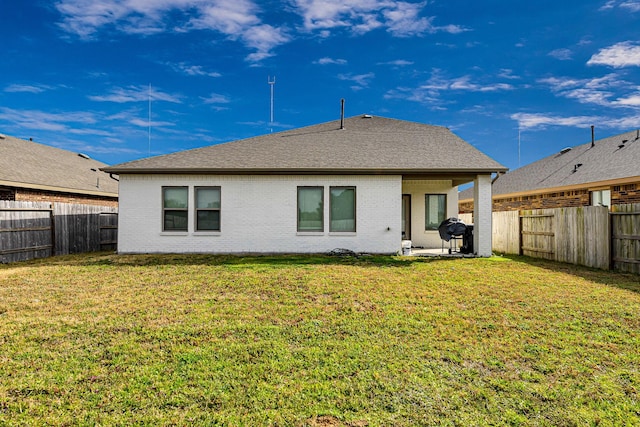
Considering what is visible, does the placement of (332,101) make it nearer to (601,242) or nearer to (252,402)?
(601,242)

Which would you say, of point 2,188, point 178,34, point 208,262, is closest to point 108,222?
point 2,188

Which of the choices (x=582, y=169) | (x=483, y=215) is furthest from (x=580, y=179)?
(x=483, y=215)

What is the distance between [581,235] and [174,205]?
42.6 ft

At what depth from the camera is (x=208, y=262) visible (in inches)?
415

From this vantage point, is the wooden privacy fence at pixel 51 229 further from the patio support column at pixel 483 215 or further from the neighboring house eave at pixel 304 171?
the patio support column at pixel 483 215

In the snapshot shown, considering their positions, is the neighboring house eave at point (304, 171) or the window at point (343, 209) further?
the window at point (343, 209)

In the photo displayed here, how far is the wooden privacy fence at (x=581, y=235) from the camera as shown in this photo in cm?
A: 924

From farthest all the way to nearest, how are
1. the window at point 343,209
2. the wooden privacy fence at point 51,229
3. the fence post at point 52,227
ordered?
the fence post at point 52,227, the window at point 343,209, the wooden privacy fence at point 51,229

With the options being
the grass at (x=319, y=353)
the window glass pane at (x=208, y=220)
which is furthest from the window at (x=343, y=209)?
the grass at (x=319, y=353)

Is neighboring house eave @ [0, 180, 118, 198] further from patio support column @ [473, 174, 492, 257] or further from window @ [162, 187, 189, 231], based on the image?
patio support column @ [473, 174, 492, 257]

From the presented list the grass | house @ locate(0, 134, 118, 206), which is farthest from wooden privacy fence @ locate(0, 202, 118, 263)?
the grass

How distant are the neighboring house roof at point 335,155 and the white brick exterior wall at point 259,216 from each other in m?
0.42

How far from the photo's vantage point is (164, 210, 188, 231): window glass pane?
488 inches

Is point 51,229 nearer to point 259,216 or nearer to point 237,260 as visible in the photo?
point 237,260
